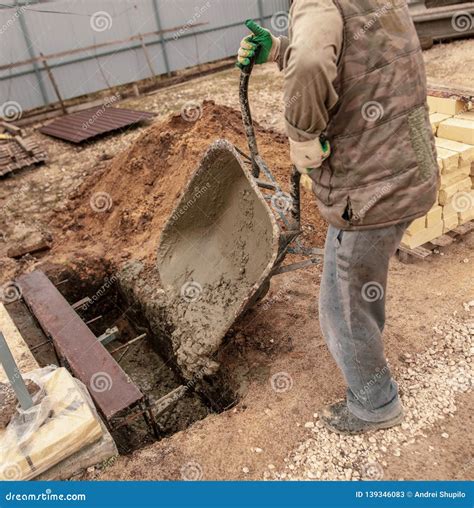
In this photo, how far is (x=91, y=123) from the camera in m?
8.76

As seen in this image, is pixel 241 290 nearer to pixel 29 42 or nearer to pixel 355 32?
pixel 355 32

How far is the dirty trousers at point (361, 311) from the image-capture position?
218 cm

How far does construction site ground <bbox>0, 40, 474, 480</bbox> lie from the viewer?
258 centimetres

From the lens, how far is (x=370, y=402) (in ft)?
8.46

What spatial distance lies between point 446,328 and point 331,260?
1367mm

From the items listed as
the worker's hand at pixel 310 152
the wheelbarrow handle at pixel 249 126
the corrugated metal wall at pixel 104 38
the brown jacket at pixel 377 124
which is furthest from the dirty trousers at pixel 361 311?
the corrugated metal wall at pixel 104 38

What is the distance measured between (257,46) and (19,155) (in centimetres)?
633

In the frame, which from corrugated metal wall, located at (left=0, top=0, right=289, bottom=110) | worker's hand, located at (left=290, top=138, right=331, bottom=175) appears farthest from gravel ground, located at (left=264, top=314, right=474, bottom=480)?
corrugated metal wall, located at (left=0, top=0, right=289, bottom=110)

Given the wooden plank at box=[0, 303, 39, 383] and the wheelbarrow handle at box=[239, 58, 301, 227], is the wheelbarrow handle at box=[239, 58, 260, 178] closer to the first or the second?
the wheelbarrow handle at box=[239, 58, 301, 227]

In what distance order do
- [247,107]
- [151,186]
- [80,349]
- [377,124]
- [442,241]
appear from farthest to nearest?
1. [151,186]
2. [442,241]
3. [80,349]
4. [247,107]
5. [377,124]

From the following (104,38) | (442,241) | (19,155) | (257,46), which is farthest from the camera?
(104,38)

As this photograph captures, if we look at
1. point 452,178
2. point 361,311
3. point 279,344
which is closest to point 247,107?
point 361,311

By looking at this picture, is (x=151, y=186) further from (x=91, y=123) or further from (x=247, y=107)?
(x=91, y=123)

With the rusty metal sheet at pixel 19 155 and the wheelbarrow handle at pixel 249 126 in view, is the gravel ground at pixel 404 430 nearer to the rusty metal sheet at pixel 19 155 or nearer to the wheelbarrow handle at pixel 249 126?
the wheelbarrow handle at pixel 249 126
